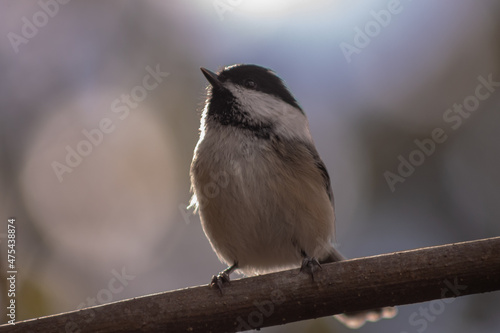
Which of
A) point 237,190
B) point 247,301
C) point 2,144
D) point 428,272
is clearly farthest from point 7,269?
point 428,272

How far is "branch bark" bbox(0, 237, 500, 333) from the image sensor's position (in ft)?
7.23

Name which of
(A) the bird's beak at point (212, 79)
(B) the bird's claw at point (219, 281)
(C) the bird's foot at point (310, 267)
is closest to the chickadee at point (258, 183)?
(A) the bird's beak at point (212, 79)

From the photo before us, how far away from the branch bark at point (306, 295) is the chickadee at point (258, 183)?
71cm

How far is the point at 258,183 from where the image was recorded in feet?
9.85

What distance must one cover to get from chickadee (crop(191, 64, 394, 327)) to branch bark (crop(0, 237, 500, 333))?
711mm

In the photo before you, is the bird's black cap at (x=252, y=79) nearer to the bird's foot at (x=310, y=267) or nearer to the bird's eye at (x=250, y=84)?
the bird's eye at (x=250, y=84)

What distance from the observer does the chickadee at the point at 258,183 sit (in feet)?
9.93

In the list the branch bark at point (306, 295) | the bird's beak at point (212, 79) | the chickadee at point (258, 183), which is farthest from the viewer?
the bird's beak at point (212, 79)

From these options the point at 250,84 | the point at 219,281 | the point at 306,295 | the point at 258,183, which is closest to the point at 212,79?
the point at 250,84

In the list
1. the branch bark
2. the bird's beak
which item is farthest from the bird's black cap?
the branch bark

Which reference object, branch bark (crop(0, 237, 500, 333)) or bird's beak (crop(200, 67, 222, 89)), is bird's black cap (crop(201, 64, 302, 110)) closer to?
bird's beak (crop(200, 67, 222, 89))

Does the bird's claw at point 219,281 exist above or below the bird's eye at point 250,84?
below

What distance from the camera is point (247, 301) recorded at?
233cm

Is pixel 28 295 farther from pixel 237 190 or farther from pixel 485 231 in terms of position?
pixel 485 231
